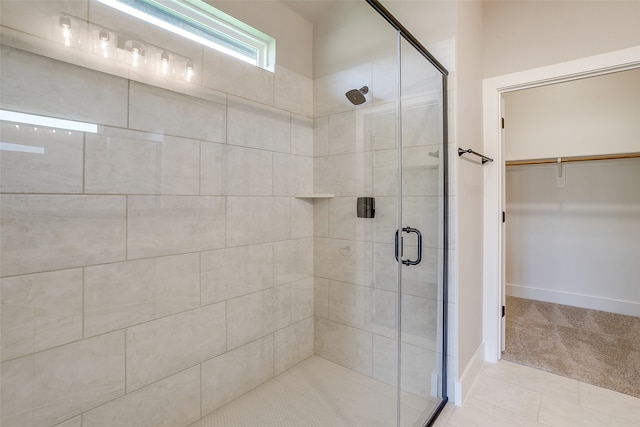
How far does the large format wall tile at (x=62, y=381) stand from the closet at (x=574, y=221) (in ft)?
8.89

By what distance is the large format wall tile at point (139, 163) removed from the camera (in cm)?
125

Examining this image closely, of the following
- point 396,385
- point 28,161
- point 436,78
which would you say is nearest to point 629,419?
point 396,385

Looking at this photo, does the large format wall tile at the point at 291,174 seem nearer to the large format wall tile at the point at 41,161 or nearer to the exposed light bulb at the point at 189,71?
the exposed light bulb at the point at 189,71

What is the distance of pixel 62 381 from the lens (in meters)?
1.18

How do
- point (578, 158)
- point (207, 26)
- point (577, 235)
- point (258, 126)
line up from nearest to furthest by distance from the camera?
point (207, 26)
point (258, 126)
point (578, 158)
point (577, 235)

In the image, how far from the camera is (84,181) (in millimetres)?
1211

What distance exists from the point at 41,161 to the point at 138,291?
66 centimetres

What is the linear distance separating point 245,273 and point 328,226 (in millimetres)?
687

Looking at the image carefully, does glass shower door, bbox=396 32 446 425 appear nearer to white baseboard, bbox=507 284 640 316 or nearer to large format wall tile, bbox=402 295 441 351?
large format wall tile, bbox=402 295 441 351

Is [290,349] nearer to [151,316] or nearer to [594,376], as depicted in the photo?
[151,316]

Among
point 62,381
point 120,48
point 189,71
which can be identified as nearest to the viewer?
point 62,381

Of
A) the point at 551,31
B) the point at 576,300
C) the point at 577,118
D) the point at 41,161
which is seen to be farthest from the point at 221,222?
the point at 576,300

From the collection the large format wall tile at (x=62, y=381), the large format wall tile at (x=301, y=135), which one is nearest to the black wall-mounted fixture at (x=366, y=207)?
the large format wall tile at (x=301, y=135)

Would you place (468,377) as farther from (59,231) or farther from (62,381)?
(59,231)
